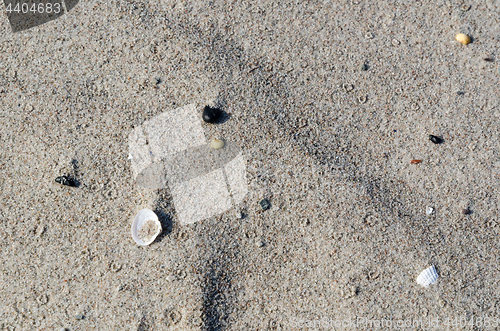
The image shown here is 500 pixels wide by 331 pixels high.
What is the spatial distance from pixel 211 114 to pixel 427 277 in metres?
1.49

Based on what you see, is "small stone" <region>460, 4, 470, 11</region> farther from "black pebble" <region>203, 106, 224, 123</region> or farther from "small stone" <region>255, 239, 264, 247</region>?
"small stone" <region>255, 239, 264, 247</region>

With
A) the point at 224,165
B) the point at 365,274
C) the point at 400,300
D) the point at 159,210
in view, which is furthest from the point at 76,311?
the point at 400,300

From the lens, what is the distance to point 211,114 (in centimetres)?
230

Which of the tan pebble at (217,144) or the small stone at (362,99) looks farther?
the small stone at (362,99)

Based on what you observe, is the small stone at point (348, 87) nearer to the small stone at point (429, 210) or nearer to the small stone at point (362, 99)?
the small stone at point (362, 99)

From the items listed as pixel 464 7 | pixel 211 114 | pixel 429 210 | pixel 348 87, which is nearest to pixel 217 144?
pixel 211 114

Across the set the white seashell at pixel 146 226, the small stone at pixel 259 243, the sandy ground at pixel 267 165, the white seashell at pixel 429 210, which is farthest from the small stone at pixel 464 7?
the white seashell at pixel 146 226

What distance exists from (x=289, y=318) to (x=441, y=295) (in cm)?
84

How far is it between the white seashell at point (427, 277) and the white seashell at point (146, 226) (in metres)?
1.46

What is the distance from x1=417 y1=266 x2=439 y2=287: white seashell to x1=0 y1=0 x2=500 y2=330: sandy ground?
0.12 ft

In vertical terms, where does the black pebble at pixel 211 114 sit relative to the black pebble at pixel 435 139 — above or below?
above

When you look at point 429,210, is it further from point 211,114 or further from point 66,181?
point 66,181

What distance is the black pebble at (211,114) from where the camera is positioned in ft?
7.56

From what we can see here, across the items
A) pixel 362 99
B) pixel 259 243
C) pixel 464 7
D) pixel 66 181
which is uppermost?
pixel 464 7
